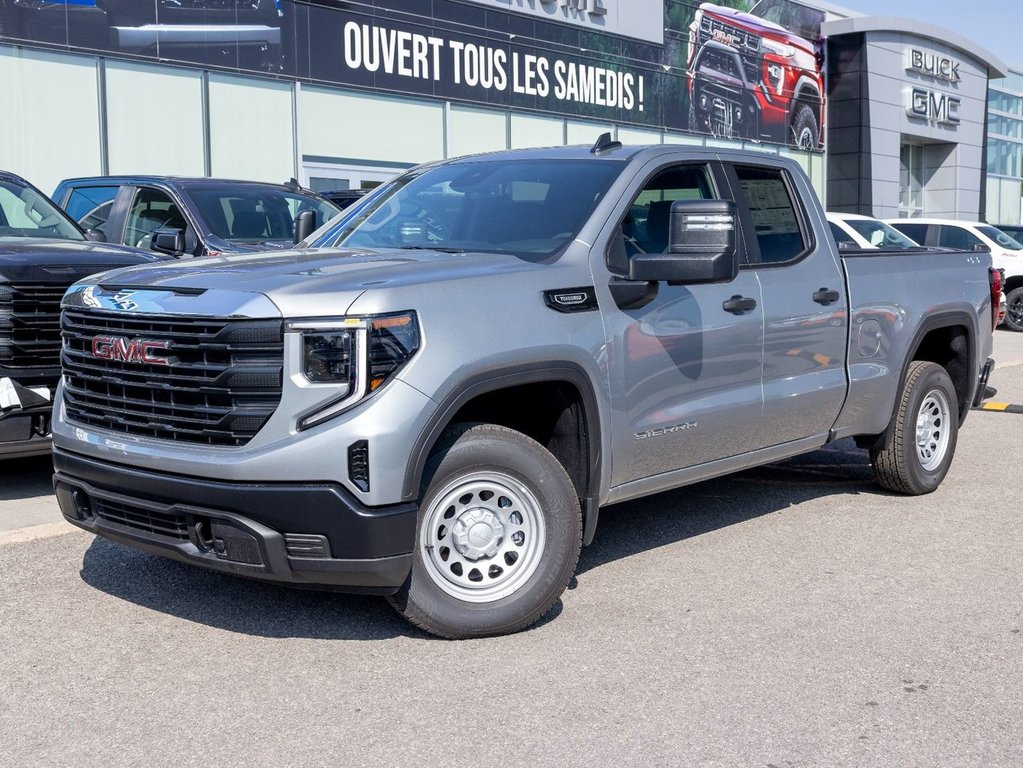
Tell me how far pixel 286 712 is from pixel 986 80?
47978mm

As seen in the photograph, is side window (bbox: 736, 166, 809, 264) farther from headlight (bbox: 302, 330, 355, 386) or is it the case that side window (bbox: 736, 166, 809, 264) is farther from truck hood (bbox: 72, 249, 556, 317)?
headlight (bbox: 302, 330, 355, 386)

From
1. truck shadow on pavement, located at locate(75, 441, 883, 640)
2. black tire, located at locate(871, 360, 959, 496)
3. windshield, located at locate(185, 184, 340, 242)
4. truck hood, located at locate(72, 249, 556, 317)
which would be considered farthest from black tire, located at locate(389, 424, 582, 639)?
windshield, located at locate(185, 184, 340, 242)

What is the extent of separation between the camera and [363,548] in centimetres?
419

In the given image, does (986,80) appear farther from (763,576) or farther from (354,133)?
(763,576)

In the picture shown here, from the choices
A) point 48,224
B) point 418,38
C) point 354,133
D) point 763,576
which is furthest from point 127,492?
point 418,38

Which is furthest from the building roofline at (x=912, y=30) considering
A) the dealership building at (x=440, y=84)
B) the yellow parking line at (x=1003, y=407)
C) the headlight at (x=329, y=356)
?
the headlight at (x=329, y=356)

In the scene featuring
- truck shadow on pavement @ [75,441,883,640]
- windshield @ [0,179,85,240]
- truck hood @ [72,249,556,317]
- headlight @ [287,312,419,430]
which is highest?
windshield @ [0,179,85,240]

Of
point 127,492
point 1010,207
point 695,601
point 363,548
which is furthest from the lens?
point 1010,207

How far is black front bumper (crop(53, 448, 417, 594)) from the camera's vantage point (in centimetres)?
417

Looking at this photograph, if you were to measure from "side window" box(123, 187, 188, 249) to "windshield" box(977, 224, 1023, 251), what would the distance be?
48.0 ft

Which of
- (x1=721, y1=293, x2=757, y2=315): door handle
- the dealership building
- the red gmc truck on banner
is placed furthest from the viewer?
the red gmc truck on banner

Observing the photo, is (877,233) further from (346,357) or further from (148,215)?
(346,357)

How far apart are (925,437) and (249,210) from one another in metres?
5.52

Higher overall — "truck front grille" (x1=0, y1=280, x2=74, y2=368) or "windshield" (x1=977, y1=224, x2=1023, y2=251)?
"windshield" (x1=977, y1=224, x2=1023, y2=251)
